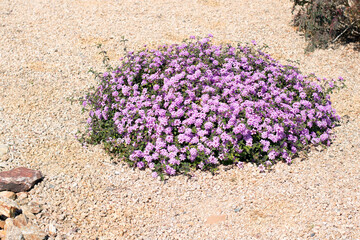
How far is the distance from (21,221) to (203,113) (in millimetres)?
2780

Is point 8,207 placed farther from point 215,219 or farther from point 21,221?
point 215,219

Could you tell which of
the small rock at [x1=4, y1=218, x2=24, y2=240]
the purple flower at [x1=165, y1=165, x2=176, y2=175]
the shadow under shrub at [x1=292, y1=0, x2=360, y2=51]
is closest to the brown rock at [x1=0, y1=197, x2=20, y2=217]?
the small rock at [x1=4, y1=218, x2=24, y2=240]

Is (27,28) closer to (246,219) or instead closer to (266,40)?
(266,40)

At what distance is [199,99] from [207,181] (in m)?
1.27

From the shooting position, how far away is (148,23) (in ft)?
33.3

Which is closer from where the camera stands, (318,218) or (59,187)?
(318,218)

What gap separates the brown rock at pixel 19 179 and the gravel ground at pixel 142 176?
145mm

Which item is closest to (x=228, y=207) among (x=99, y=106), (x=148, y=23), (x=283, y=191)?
(x=283, y=191)

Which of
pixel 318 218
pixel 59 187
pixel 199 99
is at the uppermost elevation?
pixel 199 99

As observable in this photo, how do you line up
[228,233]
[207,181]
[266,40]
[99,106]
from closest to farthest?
[228,233] → [207,181] → [99,106] → [266,40]

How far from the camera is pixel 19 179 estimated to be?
4914 mm

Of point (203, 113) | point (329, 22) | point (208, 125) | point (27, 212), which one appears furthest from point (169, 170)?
point (329, 22)

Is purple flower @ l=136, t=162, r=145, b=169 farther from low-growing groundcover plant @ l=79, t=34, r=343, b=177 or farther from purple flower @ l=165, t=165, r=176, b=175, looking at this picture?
purple flower @ l=165, t=165, r=176, b=175

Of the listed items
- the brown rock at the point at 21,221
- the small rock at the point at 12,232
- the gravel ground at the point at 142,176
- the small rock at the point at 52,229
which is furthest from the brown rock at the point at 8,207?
the small rock at the point at 52,229
